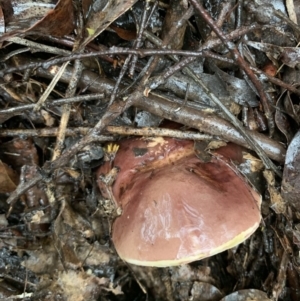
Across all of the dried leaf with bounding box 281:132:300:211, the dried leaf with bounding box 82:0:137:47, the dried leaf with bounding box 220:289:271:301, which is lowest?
the dried leaf with bounding box 220:289:271:301

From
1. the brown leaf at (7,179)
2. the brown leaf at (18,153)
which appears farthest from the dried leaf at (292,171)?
the brown leaf at (7,179)

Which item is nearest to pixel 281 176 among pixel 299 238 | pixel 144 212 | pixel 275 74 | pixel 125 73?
pixel 299 238

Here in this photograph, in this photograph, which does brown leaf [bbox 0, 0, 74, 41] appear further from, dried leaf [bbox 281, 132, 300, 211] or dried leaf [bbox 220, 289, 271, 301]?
dried leaf [bbox 220, 289, 271, 301]

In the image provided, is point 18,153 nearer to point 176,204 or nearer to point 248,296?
point 176,204

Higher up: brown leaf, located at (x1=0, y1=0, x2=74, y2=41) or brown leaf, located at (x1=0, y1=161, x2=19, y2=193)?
brown leaf, located at (x1=0, y1=0, x2=74, y2=41)

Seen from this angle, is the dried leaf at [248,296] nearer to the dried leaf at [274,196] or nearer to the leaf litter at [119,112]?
the leaf litter at [119,112]

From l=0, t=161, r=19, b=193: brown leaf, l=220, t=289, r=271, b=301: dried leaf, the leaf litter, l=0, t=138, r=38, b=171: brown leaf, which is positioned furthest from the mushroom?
l=220, t=289, r=271, b=301: dried leaf

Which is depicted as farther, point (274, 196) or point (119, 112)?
point (274, 196)

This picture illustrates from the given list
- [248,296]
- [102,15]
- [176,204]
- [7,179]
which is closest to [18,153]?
[7,179]
